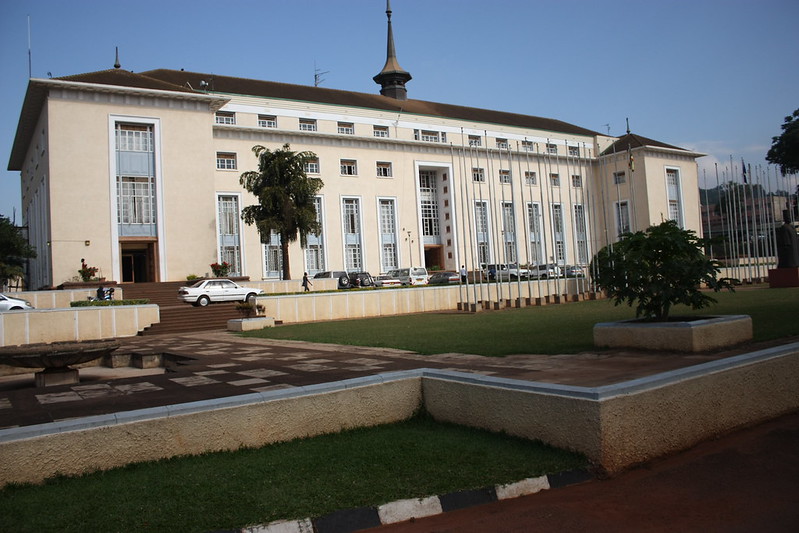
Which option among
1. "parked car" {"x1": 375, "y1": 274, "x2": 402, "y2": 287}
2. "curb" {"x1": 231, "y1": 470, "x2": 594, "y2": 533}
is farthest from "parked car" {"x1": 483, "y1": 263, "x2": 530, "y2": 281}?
"curb" {"x1": 231, "y1": 470, "x2": 594, "y2": 533}

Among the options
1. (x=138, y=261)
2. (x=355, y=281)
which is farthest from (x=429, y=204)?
(x=138, y=261)

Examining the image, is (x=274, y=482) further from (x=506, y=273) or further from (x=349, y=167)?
(x=349, y=167)

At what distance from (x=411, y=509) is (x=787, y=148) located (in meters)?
52.5

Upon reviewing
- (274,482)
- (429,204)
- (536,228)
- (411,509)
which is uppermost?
(429,204)

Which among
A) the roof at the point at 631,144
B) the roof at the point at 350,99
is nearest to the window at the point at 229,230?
the roof at the point at 350,99

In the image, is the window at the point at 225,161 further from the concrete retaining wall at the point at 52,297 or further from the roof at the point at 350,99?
the concrete retaining wall at the point at 52,297

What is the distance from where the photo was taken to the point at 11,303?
24250 mm

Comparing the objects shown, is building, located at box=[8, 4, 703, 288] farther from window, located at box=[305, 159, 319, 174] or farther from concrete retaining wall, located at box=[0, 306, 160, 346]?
concrete retaining wall, located at box=[0, 306, 160, 346]

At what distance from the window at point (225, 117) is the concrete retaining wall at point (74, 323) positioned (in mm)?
23162

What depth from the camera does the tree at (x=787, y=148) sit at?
4606cm

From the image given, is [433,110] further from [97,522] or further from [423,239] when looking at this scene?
[97,522]

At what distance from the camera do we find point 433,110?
178ft

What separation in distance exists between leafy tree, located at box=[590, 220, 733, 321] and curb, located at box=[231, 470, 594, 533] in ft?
17.7

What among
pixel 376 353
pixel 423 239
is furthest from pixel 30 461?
pixel 423 239
